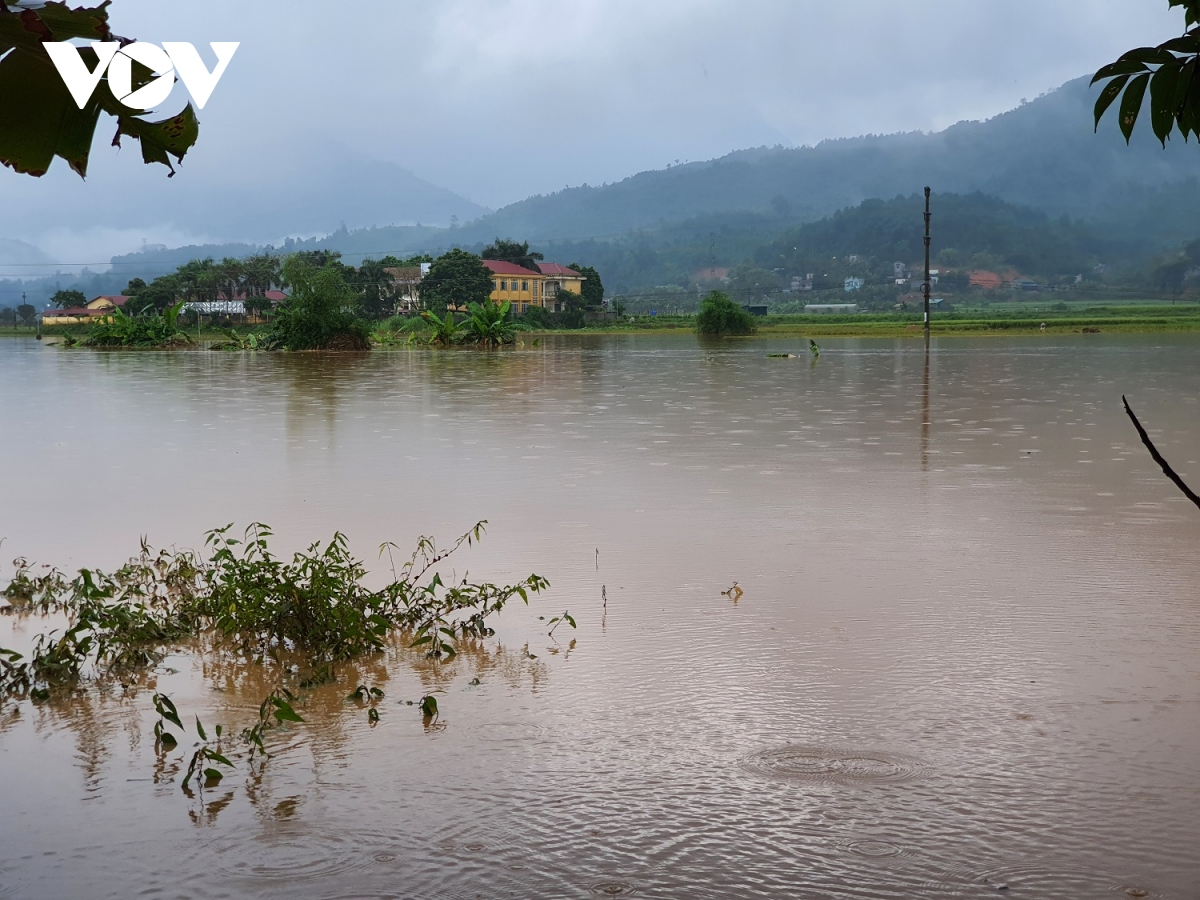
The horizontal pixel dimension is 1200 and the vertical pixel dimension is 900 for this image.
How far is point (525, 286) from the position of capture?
117 metres

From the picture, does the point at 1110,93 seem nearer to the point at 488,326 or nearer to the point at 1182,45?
the point at 1182,45

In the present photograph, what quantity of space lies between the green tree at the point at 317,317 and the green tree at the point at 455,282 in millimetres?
45819

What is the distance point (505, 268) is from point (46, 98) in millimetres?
116146

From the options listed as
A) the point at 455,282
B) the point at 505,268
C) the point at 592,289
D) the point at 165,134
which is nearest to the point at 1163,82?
the point at 165,134

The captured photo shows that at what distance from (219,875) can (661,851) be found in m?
1.27

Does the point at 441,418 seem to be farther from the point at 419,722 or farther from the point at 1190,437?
the point at 419,722

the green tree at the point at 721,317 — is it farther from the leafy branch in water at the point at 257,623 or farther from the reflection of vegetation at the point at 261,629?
the leafy branch in water at the point at 257,623

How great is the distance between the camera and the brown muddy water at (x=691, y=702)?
12.3 feet

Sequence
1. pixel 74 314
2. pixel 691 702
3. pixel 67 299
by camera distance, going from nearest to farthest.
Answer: pixel 691 702 → pixel 74 314 → pixel 67 299

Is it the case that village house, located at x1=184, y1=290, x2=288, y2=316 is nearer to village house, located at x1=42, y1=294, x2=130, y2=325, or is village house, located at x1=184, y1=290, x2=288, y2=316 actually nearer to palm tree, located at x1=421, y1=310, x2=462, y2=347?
village house, located at x1=42, y1=294, x2=130, y2=325

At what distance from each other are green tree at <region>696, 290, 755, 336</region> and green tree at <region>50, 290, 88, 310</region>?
6884cm

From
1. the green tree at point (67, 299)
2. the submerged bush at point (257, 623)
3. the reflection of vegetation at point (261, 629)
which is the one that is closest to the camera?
the reflection of vegetation at point (261, 629)

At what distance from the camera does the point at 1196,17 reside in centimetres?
193

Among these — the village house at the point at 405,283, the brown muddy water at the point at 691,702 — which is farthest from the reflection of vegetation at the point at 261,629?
the village house at the point at 405,283
